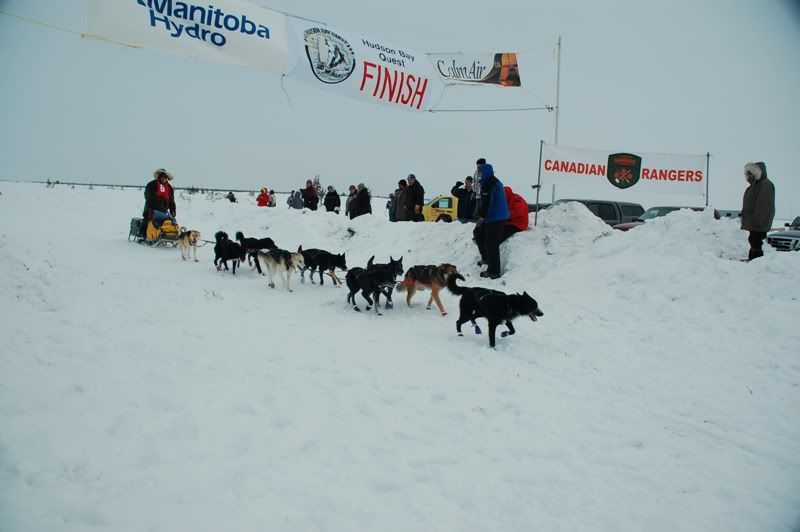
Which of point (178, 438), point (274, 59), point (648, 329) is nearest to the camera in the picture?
point (178, 438)

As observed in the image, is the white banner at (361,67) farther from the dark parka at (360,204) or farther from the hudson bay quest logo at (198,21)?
the dark parka at (360,204)

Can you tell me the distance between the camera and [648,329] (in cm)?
625

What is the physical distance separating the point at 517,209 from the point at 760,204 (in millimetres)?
4318

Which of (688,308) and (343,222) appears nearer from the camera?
(688,308)

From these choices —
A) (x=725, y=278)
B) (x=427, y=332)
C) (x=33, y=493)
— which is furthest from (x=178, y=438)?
(x=725, y=278)

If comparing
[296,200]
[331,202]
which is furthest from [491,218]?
[296,200]

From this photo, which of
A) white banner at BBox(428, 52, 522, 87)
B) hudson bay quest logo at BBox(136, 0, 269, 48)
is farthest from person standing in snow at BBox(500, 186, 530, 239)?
hudson bay quest logo at BBox(136, 0, 269, 48)

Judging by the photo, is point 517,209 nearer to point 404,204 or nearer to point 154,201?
point 404,204

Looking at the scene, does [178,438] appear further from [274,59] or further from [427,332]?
[274,59]

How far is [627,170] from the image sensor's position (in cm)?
1095

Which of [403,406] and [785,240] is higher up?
[785,240]

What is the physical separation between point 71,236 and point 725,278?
17.5 metres

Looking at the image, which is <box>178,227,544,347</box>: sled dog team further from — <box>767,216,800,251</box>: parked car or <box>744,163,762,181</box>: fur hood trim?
<box>767,216,800,251</box>: parked car

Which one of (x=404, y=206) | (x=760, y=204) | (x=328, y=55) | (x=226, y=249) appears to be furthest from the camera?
(x=404, y=206)
